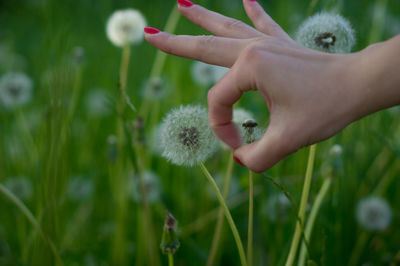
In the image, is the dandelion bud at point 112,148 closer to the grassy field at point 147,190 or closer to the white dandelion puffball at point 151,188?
the grassy field at point 147,190

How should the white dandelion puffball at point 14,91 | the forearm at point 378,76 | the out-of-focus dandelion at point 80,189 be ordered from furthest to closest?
the white dandelion puffball at point 14,91 < the out-of-focus dandelion at point 80,189 < the forearm at point 378,76

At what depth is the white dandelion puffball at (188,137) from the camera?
63 cm

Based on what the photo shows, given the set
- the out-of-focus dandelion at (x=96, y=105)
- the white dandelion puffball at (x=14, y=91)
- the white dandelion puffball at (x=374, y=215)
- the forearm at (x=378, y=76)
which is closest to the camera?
the forearm at (x=378, y=76)

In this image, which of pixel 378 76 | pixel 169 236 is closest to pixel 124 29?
pixel 169 236

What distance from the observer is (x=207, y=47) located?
0.60 metres

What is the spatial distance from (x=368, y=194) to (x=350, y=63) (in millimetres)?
780

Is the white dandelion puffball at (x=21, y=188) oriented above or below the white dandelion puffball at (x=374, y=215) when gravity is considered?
below

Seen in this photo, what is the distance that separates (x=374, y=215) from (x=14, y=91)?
1.35 m

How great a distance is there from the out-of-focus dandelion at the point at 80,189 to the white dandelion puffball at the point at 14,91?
0.38m

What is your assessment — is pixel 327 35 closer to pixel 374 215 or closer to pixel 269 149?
pixel 269 149

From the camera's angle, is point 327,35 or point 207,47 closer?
point 207,47

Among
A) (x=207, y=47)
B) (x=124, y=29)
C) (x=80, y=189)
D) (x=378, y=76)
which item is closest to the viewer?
A: (x=378, y=76)

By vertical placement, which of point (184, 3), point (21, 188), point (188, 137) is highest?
point (184, 3)

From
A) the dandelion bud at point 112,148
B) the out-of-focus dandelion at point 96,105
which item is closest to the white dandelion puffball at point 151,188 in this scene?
the dandelion bud at point 112,148
